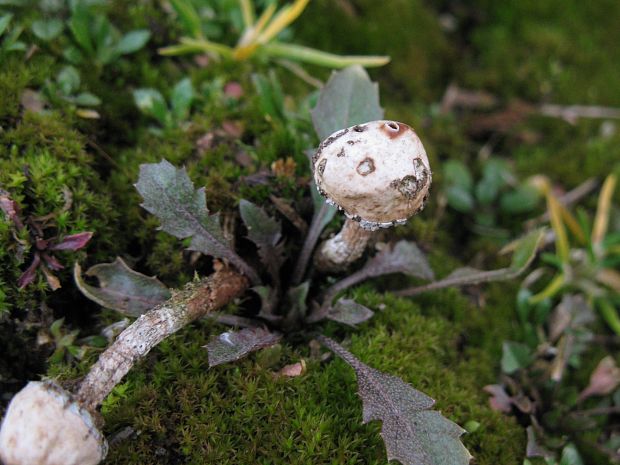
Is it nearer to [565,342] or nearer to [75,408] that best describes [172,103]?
[75,408]

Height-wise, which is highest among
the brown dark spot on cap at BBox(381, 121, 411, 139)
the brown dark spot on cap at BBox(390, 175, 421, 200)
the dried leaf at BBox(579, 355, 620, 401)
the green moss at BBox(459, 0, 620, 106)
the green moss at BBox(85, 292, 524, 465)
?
the brown dark spot on cap at BBox(381, 121, 411, 139)

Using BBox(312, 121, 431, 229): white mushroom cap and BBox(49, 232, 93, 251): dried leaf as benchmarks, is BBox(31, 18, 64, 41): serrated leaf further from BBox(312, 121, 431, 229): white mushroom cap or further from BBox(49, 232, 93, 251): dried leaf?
BBox(312, 121, 431, 229): white mushroom cap

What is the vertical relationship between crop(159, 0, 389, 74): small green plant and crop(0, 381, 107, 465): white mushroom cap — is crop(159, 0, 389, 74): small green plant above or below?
above

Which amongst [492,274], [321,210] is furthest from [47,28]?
[492,274]

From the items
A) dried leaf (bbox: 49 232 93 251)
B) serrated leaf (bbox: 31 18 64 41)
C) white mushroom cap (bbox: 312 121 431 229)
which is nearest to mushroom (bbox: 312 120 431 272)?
white mushroom cap (bbox: 312 121 431 229)

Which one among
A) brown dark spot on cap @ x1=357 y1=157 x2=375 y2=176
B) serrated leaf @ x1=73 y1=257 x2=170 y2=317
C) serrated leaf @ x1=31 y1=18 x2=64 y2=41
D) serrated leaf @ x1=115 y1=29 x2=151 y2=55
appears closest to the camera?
brown dark spot on cap @ x1=357 y1=157 x2=375 y2=176

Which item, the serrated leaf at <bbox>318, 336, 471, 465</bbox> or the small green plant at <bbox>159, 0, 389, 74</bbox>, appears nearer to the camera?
the serrated leaf at <bbox>318, 336, 471, 465</bbox>

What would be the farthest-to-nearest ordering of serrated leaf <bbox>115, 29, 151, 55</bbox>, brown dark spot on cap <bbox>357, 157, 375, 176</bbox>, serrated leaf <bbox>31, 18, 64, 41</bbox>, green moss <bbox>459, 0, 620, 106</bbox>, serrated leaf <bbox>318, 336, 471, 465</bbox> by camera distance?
green moss <bbox>459, 0, 620, 106</bbox>
serrated leaf <bbox>115, 29, 151, 55</bbox>
serrated leaf <bbox>31, 18, 64, 41</bbox>
serrated leaf <bbox>318, 336, 471, 465</bbox>
brown dark spot on cap <bbox>357, 157, 375, 176</bbox>
